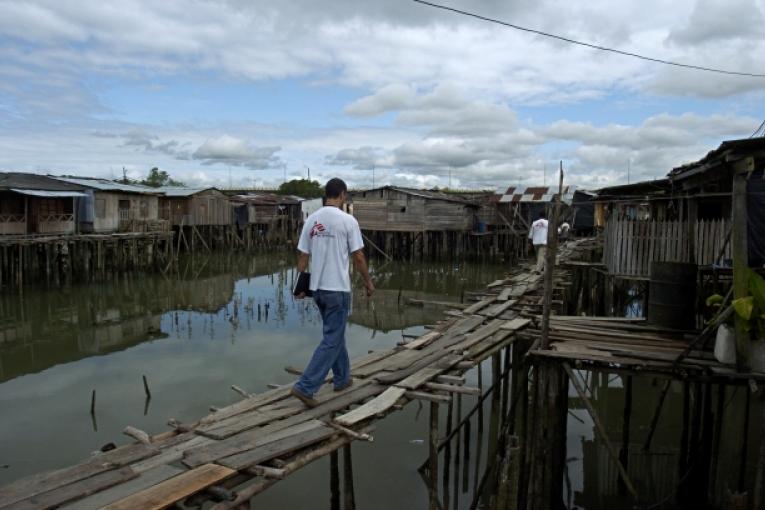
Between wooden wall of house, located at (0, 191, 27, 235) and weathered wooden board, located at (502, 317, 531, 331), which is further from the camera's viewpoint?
wooden wall of house, located at (0, 191, 27, 235)

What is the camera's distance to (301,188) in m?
64.4

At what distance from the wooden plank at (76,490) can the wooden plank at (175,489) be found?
27cm

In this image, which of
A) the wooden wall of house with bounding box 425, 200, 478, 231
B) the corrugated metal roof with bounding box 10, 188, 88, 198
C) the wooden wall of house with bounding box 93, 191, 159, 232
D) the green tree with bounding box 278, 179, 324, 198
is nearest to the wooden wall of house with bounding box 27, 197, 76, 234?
the corrugated metal roof with bounding box 10, 188, 88, 198

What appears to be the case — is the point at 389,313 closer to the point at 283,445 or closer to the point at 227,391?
the point at 227,391

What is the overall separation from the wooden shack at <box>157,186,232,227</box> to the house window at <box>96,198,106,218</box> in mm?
5050

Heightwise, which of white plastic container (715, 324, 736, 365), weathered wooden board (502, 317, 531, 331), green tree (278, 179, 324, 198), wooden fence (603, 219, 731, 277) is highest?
green tree (278, 179, 324, 198)

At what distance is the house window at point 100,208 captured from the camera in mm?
24469

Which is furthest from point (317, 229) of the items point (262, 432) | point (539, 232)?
point (539, 232)

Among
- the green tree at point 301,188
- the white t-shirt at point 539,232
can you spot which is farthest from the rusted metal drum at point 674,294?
the green tree at point 301,188

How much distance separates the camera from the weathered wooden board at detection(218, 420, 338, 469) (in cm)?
329

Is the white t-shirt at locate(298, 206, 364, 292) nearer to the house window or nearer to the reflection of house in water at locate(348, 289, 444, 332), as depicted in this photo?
the reflection of house in water at locate(348, 289, 444, 332)

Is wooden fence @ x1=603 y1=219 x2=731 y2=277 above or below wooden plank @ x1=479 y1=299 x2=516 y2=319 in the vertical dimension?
above

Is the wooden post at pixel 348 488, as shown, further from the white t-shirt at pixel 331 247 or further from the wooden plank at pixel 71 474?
the wooden plank at pixel 71 474

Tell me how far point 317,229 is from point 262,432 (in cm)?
158
